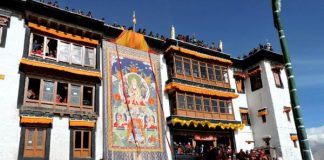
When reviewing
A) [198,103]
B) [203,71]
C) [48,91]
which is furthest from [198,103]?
[48,91]

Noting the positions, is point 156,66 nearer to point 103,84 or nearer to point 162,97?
Result: point 162,97

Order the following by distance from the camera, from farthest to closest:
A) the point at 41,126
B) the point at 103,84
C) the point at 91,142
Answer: the point at 103,84
the point at 91,142
the point at 41,126

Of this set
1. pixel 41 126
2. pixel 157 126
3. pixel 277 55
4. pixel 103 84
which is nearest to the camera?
pixel 41 126

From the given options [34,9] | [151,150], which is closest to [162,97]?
[151,150]

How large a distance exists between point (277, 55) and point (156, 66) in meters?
12.0

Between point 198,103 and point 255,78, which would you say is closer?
point 198,103

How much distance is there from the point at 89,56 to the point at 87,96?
8.61 feet

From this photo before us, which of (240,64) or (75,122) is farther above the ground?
(240,64)

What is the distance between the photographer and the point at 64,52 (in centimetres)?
1897

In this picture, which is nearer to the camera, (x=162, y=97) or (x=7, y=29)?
(x=7, y=29)

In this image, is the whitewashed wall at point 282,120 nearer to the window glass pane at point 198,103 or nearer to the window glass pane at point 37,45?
the window glass pane at point 198,103

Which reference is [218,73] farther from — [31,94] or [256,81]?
[31,94]

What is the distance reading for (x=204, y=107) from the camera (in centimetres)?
2341

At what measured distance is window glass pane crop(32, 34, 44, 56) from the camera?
60.0ft
